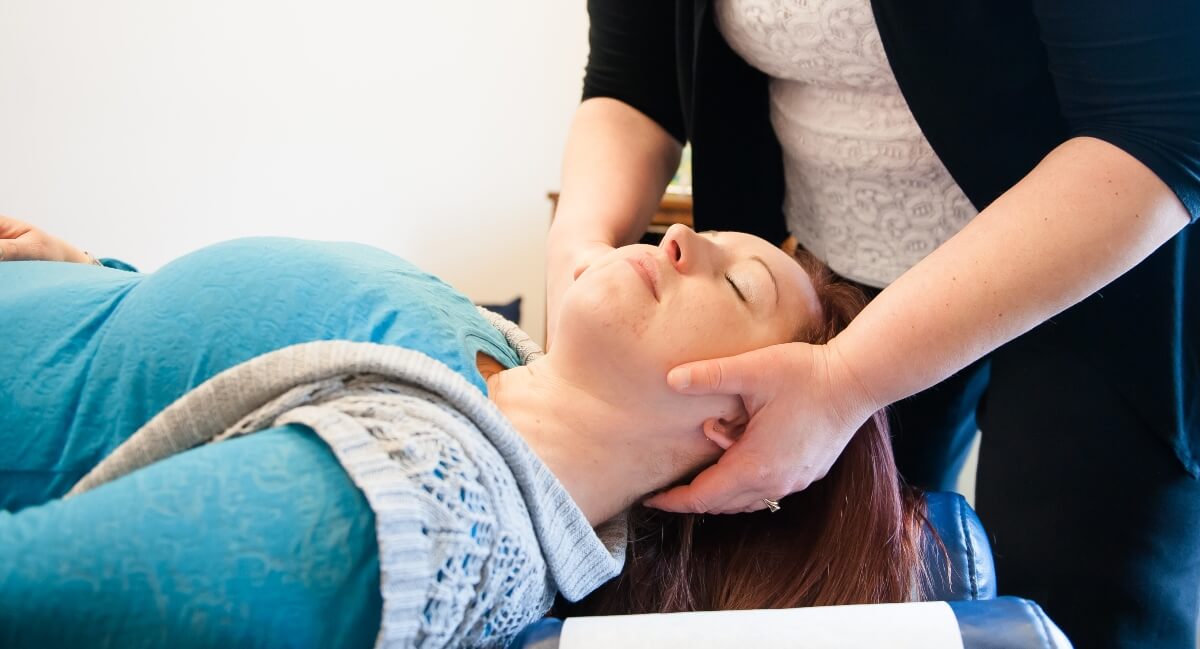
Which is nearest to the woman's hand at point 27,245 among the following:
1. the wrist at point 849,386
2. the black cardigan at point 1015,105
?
the black cardigan at point 1015,105

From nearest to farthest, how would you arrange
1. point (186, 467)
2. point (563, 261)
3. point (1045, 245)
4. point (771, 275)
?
point (186, 467), point (1045, 245), point (771, 275), point (563, 261)

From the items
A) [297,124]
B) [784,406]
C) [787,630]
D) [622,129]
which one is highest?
[622,129]

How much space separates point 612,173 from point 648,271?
0.38 m

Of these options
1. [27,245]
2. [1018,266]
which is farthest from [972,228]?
[27,245]

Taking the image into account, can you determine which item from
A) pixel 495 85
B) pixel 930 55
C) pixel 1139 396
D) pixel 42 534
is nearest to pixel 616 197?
pixel 930 55

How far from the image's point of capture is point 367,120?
288 cm

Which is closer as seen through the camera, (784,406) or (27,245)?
(784,406)

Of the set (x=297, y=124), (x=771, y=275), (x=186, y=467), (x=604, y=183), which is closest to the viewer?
(x=186, y=467)

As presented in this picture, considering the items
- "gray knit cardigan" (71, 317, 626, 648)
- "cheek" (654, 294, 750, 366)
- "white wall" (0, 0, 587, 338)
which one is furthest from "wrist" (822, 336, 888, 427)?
"white wall" (0, 0, 587, 338)

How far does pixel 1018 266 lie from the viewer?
37.4 inches

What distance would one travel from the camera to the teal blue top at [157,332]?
960 mm

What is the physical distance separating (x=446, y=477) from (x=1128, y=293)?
0.89 m

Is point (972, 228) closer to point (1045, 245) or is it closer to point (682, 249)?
point (1045, 245)

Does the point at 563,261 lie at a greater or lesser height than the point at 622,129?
lesser
